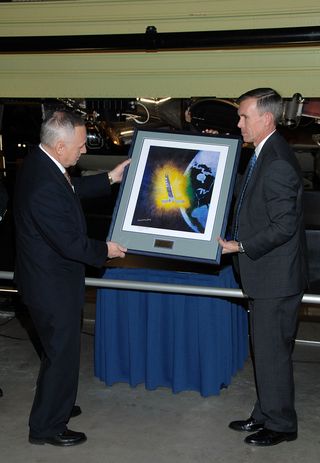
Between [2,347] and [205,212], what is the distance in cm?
255

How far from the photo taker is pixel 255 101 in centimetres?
354

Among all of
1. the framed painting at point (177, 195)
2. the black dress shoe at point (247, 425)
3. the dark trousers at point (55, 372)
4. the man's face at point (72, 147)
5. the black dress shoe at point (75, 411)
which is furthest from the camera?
the black dress shoe at point (75, 411)

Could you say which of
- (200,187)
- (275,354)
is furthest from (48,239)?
(275,354)

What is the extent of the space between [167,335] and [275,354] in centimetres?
Answer: 106

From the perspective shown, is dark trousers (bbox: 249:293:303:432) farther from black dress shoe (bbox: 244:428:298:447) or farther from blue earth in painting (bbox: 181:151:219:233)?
blue earth in painting (bbox: 181:151:219:233)

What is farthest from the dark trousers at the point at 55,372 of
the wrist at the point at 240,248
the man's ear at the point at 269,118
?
the man's ear at the point at 269,118

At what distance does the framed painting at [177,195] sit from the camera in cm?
Result: 381

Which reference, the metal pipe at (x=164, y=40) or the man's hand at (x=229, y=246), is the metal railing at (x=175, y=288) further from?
the metal pipe at (x=164, y=40)

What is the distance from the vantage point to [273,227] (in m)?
3.49

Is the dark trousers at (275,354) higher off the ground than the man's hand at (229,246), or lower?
lower

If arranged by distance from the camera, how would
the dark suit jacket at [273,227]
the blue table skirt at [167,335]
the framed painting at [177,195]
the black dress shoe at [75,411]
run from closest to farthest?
the dark suit jacket at [273,227], the framed painting at [177,195], the black dress shoe at [75,411], the blue table skirt at [167,335]

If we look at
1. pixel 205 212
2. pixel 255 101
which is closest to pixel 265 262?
pixel 205 212

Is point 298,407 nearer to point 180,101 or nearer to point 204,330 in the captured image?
point 204,330

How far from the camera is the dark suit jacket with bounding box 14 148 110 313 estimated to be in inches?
139
